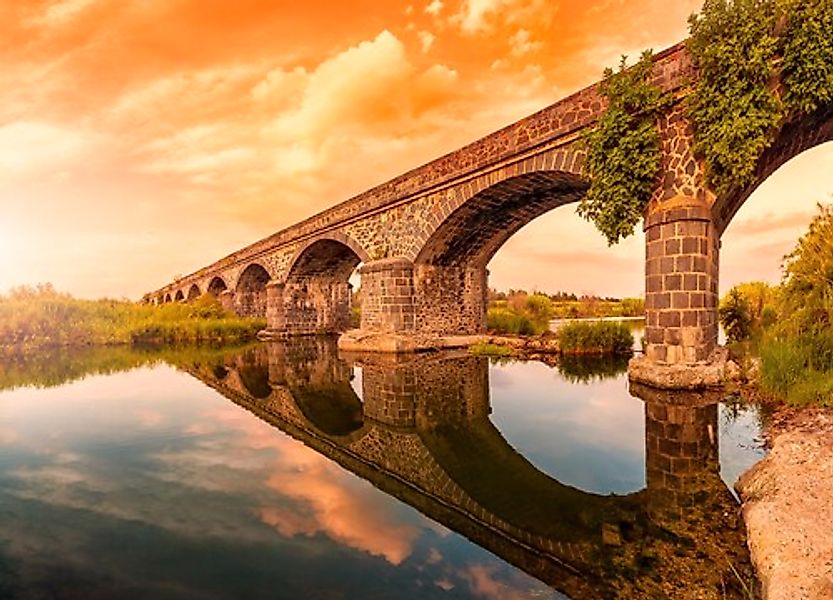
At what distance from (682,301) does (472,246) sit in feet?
30.2

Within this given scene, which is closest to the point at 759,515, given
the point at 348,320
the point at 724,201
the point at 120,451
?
the point at 120,451

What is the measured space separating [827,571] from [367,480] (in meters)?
3.34

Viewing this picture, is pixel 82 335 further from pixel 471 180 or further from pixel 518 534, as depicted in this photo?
pixel 518 534

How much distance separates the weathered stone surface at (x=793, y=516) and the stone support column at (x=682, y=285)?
3995mm

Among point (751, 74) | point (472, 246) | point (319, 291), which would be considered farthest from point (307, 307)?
point (751, 74)

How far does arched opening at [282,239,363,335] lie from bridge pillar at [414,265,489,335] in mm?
7154

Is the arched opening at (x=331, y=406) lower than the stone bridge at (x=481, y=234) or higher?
lower

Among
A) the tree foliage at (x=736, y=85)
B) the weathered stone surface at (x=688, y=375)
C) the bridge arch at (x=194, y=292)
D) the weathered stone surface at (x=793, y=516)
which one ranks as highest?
the tree foliage at (x=736, y=85)

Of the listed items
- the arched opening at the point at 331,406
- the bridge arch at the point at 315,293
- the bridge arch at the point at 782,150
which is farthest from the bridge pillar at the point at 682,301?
the bridge arch at the point at 315,293

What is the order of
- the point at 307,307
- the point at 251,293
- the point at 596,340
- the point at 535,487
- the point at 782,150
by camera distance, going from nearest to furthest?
the point at 535,487 → the point at 782,150 → the point at 596,340 → the point at 307,307 → the point at 251,293

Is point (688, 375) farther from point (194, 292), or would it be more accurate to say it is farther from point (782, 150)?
point (194, 292)

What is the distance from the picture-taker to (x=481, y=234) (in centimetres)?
1673

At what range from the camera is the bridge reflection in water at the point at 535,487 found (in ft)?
9.75

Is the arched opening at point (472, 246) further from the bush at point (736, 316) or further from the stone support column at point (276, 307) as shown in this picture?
the stone support column at point (276, 307)
